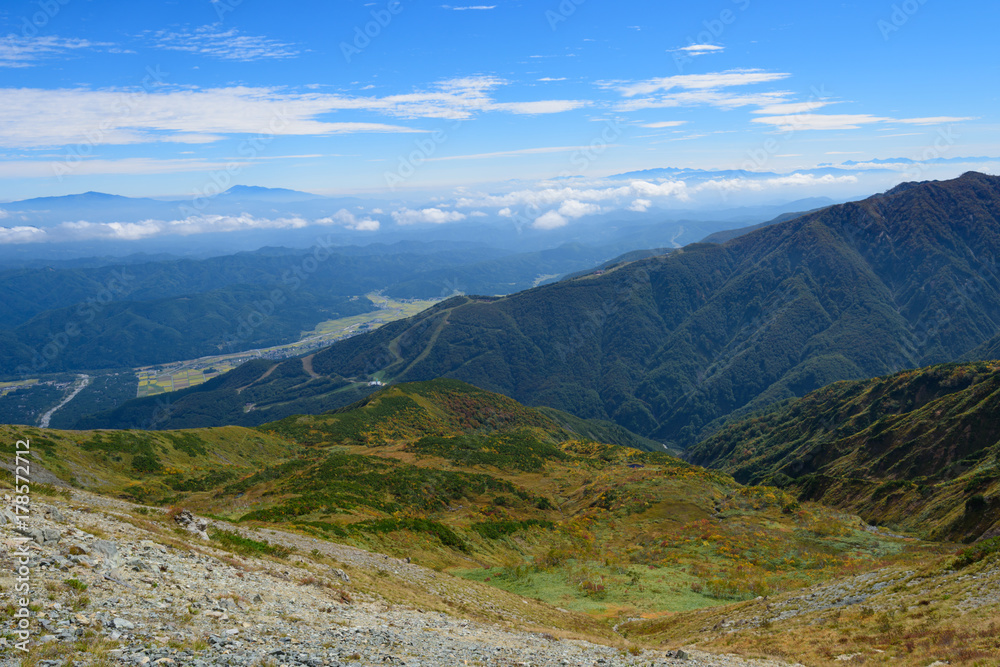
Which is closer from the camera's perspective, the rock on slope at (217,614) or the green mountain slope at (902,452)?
the rock on slope at (217,614)

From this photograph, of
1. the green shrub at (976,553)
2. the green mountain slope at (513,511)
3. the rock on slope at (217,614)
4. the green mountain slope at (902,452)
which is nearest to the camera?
the rock on slope at (217,614)

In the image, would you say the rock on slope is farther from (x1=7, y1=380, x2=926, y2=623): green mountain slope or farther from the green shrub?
the green shrub

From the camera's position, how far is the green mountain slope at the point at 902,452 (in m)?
65.9

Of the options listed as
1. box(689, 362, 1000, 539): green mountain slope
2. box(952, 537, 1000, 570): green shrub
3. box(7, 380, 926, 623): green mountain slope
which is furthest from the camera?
box(689, 362, 1000, 539): green mountain slope

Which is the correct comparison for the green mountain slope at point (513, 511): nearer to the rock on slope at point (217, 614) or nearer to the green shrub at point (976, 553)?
the rock on slope at point (217, 614)

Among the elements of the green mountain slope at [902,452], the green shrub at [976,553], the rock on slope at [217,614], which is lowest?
the green mountain slope at [902,452]

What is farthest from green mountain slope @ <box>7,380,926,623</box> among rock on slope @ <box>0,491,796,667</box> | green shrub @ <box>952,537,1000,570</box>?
green shrub @ <box>952,537,1000,570</box>

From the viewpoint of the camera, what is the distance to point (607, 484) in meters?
80.2

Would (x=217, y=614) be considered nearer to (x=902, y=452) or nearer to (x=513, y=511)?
(x=513, y=511)

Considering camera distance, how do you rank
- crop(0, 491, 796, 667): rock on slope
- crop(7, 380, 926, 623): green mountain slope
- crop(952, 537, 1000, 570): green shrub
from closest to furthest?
crop(0, 491, 796, 667): rock on slope, crop(952, 537, 1000, 570): green shrub, crop(7, 380, 926, 623): green mountain slope

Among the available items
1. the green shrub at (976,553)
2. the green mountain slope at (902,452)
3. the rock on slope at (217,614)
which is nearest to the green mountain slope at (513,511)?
the rock on slope at (217,614)

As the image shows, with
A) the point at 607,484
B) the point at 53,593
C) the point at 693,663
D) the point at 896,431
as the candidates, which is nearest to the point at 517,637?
the point at 693,663

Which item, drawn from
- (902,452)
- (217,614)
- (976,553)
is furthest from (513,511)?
(902,452)

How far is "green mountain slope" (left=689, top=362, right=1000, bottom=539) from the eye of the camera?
65.9 m
